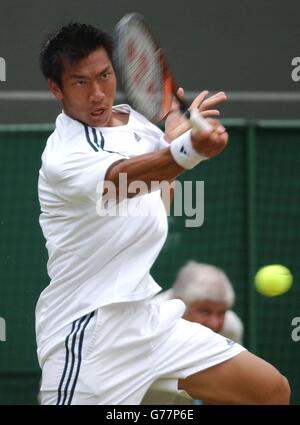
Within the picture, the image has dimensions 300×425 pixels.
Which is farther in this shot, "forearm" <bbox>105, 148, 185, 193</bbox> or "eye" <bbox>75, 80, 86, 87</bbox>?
"eye" <bbox>75, 80, 86, 87</bbox>

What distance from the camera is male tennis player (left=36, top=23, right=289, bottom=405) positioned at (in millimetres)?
4449

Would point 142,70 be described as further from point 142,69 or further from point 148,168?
point 148,168

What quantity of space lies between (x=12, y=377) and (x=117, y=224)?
324 centimetres

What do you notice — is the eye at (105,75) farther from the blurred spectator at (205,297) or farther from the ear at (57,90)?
the blurred spectator at (205,297)

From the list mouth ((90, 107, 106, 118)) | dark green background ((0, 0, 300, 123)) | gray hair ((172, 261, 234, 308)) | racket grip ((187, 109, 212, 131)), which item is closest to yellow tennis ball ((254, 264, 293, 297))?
gray hair ((172, 261, 234, 308))

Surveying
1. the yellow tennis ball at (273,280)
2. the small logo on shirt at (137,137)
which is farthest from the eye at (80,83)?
the yellow tennis ball at (273,280)

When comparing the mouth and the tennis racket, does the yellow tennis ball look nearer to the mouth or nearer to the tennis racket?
the tennis racket

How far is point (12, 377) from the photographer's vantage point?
752cm

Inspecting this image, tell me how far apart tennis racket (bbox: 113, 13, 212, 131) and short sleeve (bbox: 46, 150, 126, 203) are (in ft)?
1.30

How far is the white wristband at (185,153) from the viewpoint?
409 centimetres

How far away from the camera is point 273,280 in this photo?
7387mm

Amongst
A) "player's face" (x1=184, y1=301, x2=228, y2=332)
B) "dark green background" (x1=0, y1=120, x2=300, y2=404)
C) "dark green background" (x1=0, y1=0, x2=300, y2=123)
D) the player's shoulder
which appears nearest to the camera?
the player's shoulder
